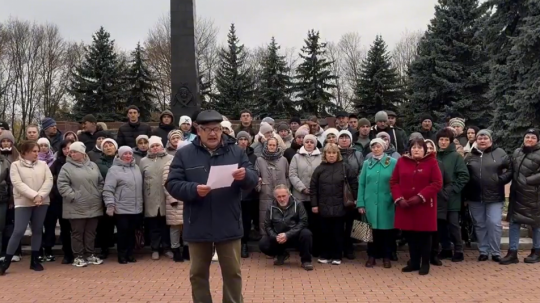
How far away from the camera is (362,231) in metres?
7.25

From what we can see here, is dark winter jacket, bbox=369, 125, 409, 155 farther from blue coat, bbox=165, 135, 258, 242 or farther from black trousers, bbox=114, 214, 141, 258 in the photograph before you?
blue coat, bbox=165, 135, 258, 242

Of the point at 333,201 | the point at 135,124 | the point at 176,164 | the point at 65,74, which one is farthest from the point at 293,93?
the point at 176,164

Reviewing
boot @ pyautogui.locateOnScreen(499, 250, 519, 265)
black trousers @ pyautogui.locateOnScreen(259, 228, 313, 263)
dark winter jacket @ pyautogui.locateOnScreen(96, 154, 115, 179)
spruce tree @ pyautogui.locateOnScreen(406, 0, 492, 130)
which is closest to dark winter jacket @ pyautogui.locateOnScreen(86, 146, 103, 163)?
dark winter jacket @ pyautogui.locateOnScreen(96, 154, 115, 179)

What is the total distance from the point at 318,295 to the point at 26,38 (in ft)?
137

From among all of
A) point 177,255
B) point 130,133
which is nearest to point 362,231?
point 177,255

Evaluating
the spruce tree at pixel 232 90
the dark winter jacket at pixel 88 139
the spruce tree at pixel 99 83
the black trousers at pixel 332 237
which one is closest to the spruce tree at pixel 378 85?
the spruce tree at pixel 232 90

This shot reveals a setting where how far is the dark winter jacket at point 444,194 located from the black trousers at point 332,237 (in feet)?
4.71

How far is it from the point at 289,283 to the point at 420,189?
2.18 meters

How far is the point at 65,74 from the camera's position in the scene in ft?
137

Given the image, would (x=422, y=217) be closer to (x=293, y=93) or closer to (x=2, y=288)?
(x=2, y=288)

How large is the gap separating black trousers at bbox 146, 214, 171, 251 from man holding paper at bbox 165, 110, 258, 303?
3614 millimetres

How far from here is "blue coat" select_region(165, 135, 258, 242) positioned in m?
4.23

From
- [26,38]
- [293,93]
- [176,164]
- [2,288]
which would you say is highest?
[26,38]

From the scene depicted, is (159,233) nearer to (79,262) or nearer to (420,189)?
(79,262)
